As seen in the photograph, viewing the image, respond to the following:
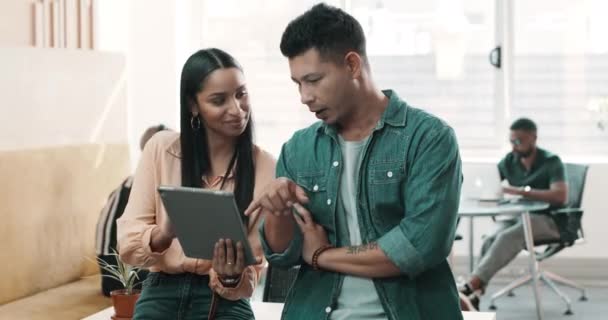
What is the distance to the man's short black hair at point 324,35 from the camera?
220 centimetres

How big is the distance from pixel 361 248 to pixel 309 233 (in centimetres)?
12

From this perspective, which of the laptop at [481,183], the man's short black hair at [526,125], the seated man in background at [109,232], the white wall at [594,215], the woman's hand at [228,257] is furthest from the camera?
the white wall at [594,215]

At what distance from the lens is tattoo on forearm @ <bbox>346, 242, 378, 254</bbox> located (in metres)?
2.17

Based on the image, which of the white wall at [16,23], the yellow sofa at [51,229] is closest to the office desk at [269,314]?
the yellow sofa at [51,229]

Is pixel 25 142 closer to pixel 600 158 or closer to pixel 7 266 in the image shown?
pixel 7 266

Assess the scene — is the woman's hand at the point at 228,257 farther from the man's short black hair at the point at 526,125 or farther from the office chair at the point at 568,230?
the man's short black hair at the point at 526,125

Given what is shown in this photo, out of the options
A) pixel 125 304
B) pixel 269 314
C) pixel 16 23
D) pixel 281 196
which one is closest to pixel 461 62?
pixel 16 23

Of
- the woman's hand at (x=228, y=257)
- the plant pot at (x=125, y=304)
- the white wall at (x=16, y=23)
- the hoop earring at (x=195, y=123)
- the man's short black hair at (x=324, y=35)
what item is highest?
the white wall at (x=16, y=23)

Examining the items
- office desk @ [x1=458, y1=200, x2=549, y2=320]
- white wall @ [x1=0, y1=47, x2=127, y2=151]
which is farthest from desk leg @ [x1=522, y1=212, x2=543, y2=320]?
white wall @ [x1=0, y1=47, x2=127, y2=151]

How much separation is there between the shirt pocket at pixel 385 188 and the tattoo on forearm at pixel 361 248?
6 cm

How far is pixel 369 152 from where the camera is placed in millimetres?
2242

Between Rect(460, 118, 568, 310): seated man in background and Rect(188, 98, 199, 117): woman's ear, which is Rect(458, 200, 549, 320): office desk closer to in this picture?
Rect(460, 118, 568, 310): seated man in background

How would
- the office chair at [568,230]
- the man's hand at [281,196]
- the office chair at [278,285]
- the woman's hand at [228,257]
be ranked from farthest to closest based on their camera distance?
the office chair at [568,230]
the office chair at [278,285]
the woman's hand at [228,257]
the man's hand at [281,196]

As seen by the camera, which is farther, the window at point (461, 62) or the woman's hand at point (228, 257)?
the window at point (461, 62)
